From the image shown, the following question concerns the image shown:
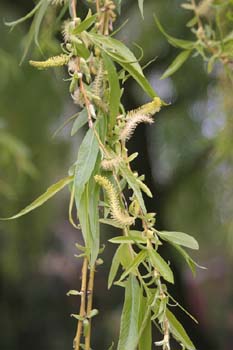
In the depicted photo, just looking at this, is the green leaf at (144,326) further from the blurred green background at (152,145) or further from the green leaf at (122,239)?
the blurred green background at (152,145)

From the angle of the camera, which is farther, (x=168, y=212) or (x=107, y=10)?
(x=168, y=212)

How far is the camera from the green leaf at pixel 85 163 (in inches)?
17.6

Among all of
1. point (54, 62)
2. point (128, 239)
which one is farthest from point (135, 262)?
point (54, 62)

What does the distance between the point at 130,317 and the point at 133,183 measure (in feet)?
0.28

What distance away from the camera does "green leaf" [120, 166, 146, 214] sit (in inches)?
17.3

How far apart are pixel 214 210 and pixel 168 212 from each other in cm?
27

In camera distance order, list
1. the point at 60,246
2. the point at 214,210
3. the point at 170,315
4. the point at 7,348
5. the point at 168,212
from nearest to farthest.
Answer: the point at 170,315, the point at 214,210, the point at 168,212, the point at 7,348, the point at 60,246

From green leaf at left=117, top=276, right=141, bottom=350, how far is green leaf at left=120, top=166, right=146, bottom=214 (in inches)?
2.1

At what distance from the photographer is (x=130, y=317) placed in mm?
454

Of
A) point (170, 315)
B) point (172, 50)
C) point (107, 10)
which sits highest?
point (172, 50)

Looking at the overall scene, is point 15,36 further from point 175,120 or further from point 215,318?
point 215,318

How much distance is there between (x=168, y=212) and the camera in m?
2.18

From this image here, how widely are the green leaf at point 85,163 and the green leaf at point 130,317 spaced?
0.22ft


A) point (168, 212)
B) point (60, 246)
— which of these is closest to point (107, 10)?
point (168, 212)
